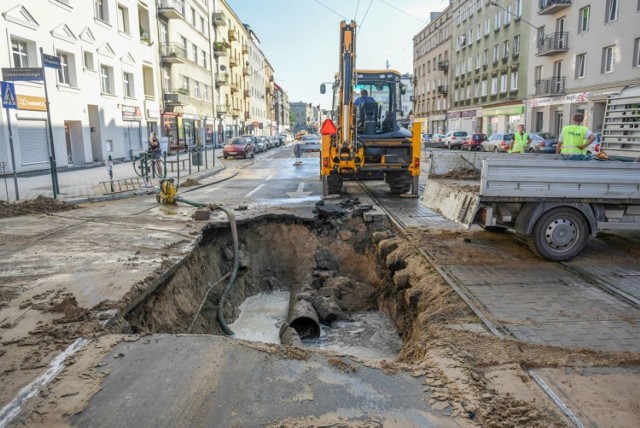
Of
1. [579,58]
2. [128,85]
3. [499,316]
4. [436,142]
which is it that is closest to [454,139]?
[436,142]

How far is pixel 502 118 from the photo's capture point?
42.2 m

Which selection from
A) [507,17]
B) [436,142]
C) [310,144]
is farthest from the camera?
[436,142]

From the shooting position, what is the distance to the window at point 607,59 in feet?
90.6

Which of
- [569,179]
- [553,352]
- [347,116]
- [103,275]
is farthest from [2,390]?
[347,116]

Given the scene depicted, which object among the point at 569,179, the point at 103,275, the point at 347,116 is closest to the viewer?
the point at 103,275

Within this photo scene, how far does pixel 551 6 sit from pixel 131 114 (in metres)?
28.8

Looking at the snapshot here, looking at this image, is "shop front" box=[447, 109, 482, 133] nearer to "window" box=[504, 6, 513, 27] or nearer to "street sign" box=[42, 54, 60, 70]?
"window" box=[504, 6, 513, 27]

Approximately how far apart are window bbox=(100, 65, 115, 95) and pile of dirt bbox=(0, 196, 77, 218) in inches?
615

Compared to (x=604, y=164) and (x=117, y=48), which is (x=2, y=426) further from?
(x=117, y=48)

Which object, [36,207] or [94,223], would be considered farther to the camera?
[36,207]

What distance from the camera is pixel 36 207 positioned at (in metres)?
10.7

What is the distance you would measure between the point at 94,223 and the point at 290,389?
7433 millimetres

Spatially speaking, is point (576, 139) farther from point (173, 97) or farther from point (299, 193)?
point (173, 97)

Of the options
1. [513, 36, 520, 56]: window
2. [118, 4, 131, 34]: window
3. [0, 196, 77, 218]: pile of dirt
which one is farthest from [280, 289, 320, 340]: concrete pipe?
[513, 36, 520, 56]: window
